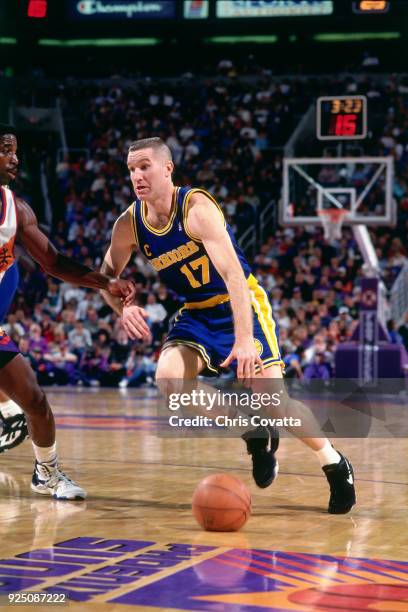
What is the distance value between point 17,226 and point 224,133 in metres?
17.2

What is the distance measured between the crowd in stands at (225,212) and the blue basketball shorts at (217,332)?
9.47m

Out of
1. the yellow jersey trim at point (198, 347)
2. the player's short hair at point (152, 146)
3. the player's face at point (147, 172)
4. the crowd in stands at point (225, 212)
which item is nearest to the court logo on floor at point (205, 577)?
the yellow jersey trim at point (198, 347)

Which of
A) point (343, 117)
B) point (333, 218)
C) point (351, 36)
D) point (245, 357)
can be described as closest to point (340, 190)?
point (333, 218)

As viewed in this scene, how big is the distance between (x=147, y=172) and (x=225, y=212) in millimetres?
14844

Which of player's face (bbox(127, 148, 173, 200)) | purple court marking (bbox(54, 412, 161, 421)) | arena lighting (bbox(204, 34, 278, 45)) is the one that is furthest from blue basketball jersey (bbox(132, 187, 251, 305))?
arena lighting (bbox(204, 34, 278, 45))

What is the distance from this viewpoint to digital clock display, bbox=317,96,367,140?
563 inches

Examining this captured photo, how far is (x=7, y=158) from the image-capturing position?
577 cm

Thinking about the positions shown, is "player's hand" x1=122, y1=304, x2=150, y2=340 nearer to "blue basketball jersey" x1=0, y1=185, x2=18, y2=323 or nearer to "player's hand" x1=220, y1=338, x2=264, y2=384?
"player's hand" x1=220, y1=338, x2=264, y2=384

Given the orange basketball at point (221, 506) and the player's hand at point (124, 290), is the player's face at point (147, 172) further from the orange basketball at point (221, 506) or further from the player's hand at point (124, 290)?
the orange basketball at point (221, 506)

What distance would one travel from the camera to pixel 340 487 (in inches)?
216

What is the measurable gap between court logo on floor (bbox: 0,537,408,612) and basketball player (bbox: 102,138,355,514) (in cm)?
114

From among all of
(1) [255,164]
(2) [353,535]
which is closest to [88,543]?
(2) [353,535]

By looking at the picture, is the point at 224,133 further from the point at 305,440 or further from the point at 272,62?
the point at 305,440

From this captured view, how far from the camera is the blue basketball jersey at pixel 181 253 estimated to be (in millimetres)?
5508
